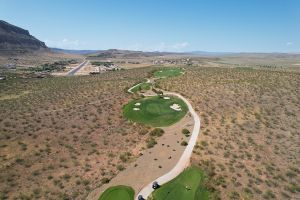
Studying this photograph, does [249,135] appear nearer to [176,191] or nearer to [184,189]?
[184,189]

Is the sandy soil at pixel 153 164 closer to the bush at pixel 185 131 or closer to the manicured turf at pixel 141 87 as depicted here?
the bush at pixel 185 131

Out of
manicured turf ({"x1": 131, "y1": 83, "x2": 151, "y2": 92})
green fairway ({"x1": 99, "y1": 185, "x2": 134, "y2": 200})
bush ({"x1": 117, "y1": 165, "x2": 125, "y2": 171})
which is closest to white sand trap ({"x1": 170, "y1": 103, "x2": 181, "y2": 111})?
manicured turf ({"x1": 131, "y1": 83, "x2": 151, "y2": 92})

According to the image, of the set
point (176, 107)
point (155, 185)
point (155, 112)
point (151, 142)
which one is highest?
point (176, 107)

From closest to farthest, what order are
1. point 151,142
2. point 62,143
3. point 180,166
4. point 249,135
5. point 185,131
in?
1. point 180,166
2. point 62,143
3. point 151,142
4. point 249,135
5. point 185,131

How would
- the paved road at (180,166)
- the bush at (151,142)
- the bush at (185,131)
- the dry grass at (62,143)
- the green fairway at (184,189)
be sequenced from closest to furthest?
the green fairway at (184,189) → the paved road at (180,166) → the dry grass at (62,143) → the bush at (151,142) → the bush at (185,131)

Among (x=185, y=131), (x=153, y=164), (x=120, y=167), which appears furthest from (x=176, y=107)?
(x=120, y=167)

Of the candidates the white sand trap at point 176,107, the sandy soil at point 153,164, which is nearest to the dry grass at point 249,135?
the sandy soil at point 153,164
